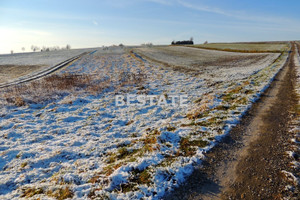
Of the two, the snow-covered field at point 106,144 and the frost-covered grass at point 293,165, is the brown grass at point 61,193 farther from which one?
the frost-covered grass at point 293,165

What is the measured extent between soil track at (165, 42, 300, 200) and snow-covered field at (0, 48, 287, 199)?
1.62ft

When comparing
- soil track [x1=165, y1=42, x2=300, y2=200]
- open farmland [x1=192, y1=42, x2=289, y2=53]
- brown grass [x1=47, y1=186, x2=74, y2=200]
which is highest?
open farmland [x1=192, y1=42, x2=289, y2=53]

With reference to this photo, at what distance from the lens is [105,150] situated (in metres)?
7.97

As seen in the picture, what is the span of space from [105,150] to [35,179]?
280 cm

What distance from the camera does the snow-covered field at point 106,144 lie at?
5.50 m

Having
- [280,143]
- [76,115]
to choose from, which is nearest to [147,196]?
[280,143]

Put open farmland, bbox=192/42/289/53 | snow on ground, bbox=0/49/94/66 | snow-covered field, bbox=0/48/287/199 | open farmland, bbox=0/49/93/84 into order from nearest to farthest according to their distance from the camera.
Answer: snow-covered field, bbox=0/48/287/199
open farmland, bbox=0/49/93/84
snow on ground, bbox=0/49/94/66
open farmland, bbox=192/42/289/53

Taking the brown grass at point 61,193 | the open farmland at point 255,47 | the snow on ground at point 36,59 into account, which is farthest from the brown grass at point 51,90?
the open farmland at point 255,47

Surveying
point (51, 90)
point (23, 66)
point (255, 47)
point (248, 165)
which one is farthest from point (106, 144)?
point (255, 47)

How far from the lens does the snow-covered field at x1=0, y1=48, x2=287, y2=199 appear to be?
5.50 m

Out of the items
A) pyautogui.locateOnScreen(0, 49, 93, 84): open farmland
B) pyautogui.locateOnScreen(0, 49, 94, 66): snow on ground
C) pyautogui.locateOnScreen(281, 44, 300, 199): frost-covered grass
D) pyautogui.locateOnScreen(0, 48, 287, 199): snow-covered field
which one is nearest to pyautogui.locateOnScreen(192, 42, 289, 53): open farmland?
Result: pyautogui.locateOnScreen(0, 48, 287, 199): snow-covered field

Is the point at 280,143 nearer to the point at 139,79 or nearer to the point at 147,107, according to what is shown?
the point at 147,107

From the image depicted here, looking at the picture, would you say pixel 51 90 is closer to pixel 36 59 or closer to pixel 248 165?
pixel 248 165

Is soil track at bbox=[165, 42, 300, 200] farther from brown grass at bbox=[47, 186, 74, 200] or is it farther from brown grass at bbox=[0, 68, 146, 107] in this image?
brown grass at bbox=[0, 68, 146, 107]
